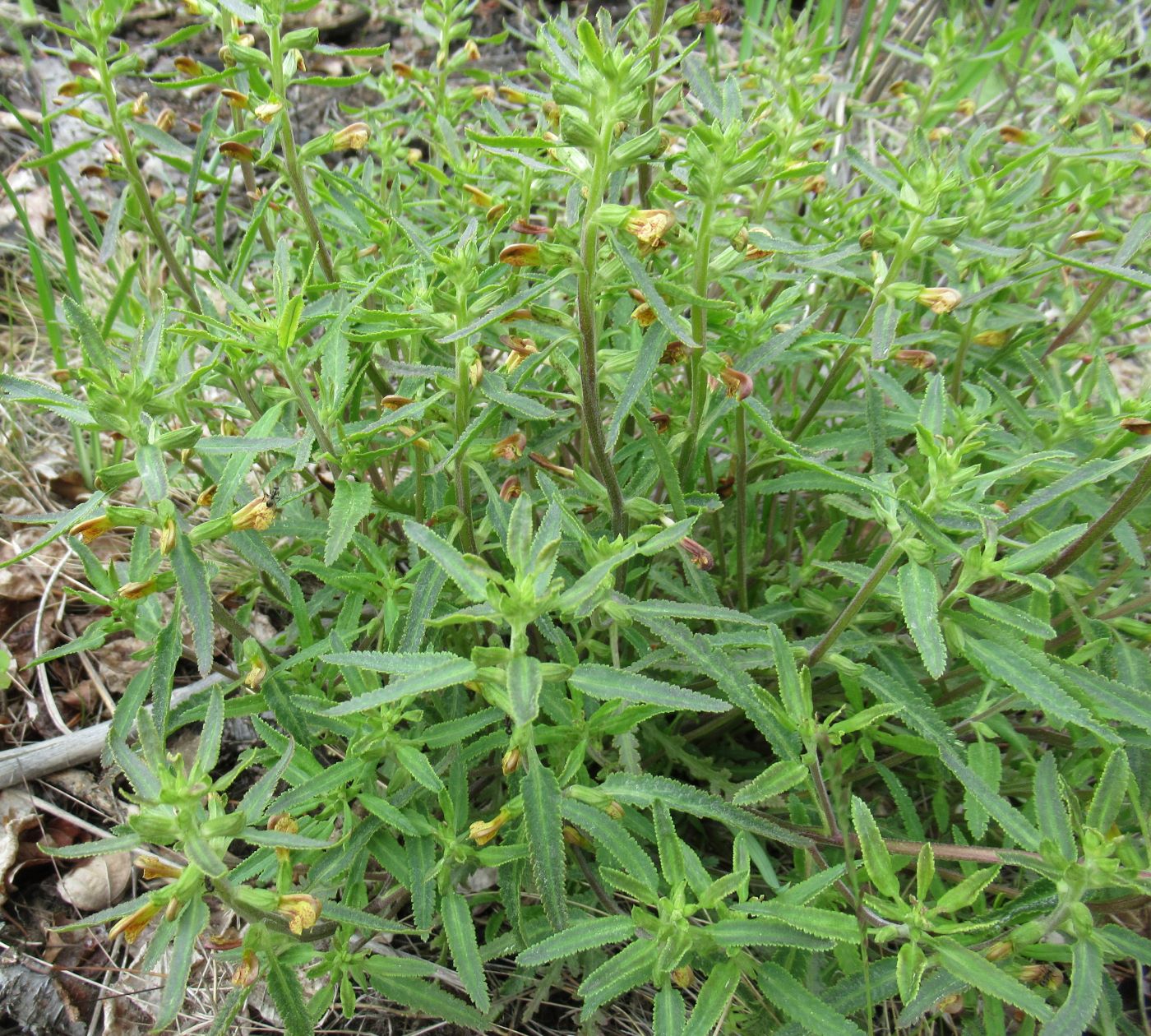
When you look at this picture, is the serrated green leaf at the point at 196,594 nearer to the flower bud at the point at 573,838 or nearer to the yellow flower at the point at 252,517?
the yellow flower at the point at 252,517

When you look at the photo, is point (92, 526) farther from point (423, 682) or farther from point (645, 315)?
point (645, 315)

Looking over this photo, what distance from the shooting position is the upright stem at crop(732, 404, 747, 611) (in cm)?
216

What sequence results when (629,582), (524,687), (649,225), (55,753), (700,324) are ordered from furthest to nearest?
(55,753), (629,582), (700,324), (649,225), (524,687)

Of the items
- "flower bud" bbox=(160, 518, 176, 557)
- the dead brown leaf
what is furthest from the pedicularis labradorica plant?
the dead brown leaf

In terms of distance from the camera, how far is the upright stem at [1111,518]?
1793mm

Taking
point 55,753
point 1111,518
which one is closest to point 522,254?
point 1111,518

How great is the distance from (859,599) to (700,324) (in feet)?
2.13

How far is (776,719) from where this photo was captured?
180 centimetres

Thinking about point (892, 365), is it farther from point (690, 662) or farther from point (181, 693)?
point (181, 693)

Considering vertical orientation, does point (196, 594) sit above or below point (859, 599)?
above

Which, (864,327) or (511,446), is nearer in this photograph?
(511,446)

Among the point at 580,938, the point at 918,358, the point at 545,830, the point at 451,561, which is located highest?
the point at 451,561

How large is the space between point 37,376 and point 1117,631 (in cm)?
390

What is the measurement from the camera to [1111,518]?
6.13 ft
